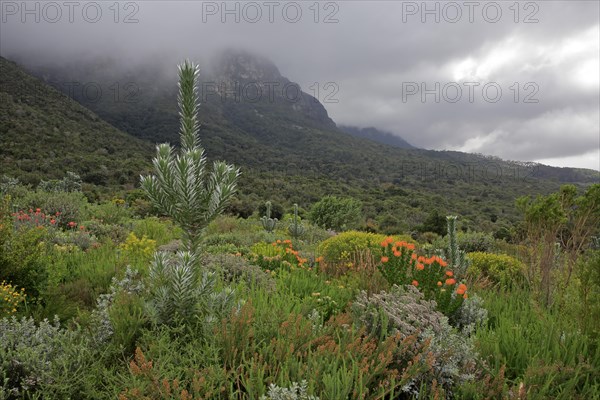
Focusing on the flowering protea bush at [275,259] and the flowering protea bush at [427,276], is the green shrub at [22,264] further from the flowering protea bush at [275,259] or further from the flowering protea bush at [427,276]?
the flowering protea bush at [427,276]

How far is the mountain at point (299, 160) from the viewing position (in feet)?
121

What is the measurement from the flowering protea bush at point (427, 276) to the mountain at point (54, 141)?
29.8 m

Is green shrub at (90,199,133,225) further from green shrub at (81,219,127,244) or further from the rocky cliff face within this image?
the rocky cliff face

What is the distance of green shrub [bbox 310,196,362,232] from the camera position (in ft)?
66.6

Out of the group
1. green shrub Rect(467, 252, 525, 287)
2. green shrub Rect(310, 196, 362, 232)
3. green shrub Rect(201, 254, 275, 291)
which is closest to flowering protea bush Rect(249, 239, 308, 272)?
green shrub Rect(201, 254, 275, 291)

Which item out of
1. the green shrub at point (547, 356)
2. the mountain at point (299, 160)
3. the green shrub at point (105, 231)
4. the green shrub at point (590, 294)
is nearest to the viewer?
the green shrub at point (547, 356)

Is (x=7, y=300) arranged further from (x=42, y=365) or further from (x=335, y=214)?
(x=335, y=214)

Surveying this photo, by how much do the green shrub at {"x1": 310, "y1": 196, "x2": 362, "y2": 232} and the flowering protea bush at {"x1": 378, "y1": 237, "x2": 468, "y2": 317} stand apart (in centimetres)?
1497

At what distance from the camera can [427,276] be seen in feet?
A: 15.6

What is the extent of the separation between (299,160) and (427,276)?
67.6m

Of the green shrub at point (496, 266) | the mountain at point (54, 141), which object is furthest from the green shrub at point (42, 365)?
the mountain at point (54, 141)

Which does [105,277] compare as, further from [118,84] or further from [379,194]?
[118,84]

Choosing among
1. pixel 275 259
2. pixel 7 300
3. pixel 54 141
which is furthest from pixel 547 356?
pixel 54 141

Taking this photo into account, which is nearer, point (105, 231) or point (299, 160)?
point (105, 231)
